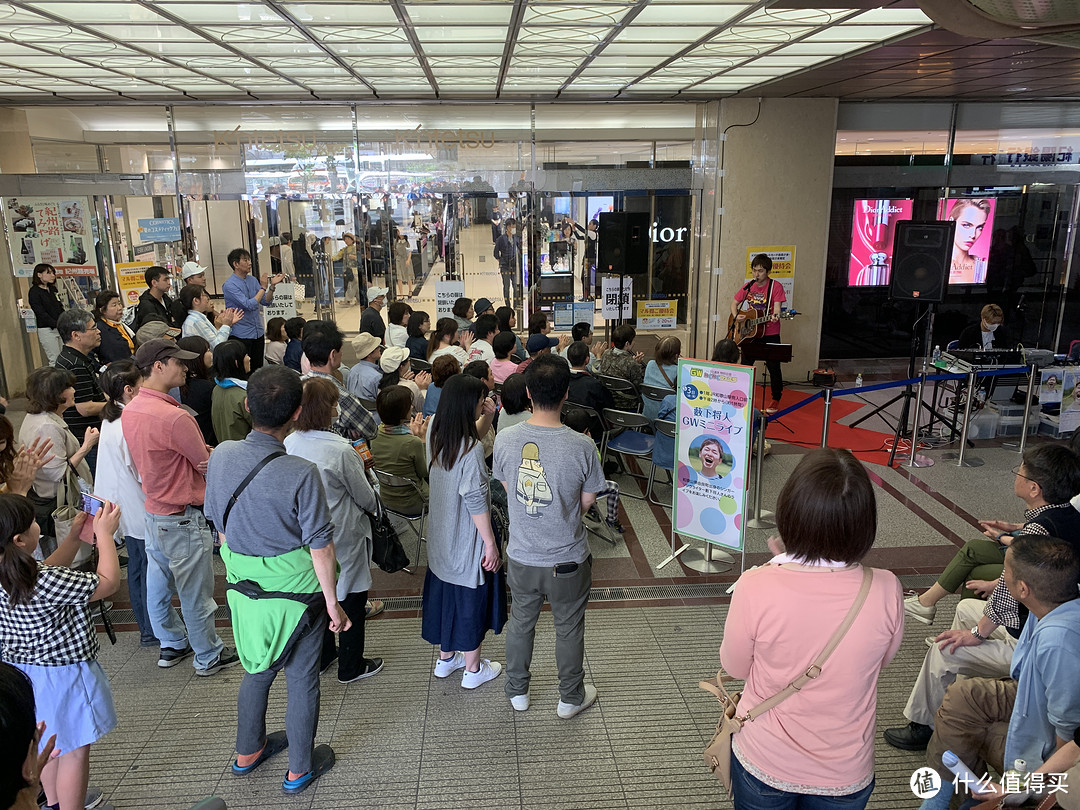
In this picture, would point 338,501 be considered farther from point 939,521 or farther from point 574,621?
point 939,521

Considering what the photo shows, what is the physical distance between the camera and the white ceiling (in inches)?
197

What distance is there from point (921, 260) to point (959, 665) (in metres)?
6.36

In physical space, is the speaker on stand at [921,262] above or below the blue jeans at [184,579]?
above

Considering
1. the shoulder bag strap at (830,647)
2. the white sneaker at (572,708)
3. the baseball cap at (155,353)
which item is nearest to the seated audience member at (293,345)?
the baseball cap at (155,353)

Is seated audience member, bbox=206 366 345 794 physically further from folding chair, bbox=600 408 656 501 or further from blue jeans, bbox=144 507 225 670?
folding chair, bbox=600 408 656 501

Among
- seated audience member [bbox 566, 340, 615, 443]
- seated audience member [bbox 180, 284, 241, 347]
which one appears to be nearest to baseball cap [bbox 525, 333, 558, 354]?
seated audience member [bbox 566, 340, 615, 443]

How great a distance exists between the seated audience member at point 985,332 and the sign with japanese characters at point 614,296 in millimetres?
4169

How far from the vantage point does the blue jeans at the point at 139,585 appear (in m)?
4.10

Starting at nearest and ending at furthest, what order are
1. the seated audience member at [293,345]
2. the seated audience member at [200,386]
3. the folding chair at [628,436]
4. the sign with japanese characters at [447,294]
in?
1. the seated audience member at [200,386]
2. the folding chair at [628,436]
3. the seated audience member at [293,345]
4. the sign with japanese characters at [447,294]

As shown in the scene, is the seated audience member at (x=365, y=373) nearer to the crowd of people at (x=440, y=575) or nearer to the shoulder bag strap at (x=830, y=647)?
the crowd of people at (x=440, y=575)

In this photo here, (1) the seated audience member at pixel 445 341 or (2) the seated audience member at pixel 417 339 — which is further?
(2) the seated audience member at pixel 417 339

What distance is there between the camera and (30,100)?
29.8ft

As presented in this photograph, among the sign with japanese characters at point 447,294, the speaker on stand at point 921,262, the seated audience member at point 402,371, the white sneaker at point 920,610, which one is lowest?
the white sneaker at point 920,610

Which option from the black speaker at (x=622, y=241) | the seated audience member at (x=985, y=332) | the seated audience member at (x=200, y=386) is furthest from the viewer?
the black speaker at (x=622, y=241)
